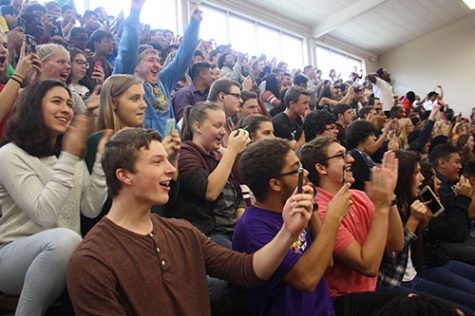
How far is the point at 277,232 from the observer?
129cm

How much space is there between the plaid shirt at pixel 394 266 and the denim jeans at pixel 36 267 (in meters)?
1.47

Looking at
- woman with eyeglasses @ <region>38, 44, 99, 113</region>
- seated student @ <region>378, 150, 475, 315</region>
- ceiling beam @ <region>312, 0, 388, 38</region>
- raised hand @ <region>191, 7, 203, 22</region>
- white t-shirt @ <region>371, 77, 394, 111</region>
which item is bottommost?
seated student @ <region>378, 150, 475, 315</region>

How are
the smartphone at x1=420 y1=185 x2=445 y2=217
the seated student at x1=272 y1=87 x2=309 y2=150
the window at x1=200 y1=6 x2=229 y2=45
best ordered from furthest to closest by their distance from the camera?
the window at x1=200 y1=6 x2=229 y2=45
the seated student at x1=272 y1=87 x2=309 y2=150
the smartphone at x1=420 y1=185 x2=445 y2=217

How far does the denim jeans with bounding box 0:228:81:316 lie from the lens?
1.08 m

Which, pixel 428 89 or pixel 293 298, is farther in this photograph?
pixel 428 89

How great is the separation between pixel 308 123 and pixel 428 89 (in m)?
11.1

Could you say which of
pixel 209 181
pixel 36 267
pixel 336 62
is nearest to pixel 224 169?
pixel 209 181

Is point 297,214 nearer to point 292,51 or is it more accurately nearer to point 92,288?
point 92,288

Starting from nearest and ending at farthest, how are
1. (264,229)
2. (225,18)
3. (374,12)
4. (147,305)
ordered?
(147,305)
(264,229)
(225,18)
(374,12)

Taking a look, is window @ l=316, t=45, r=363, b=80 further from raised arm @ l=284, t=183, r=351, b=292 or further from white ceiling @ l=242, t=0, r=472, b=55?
raised arm @ l=284, t=183, r=351, b=292

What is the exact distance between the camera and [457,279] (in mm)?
2113

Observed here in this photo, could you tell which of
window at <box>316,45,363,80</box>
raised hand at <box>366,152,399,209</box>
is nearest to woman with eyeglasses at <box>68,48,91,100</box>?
raised hand at <box>366,152,399,209</box>

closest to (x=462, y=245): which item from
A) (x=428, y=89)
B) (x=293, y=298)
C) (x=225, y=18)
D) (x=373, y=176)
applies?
(x=373, y=176)

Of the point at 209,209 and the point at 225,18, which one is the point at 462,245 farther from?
the point at 225,18
